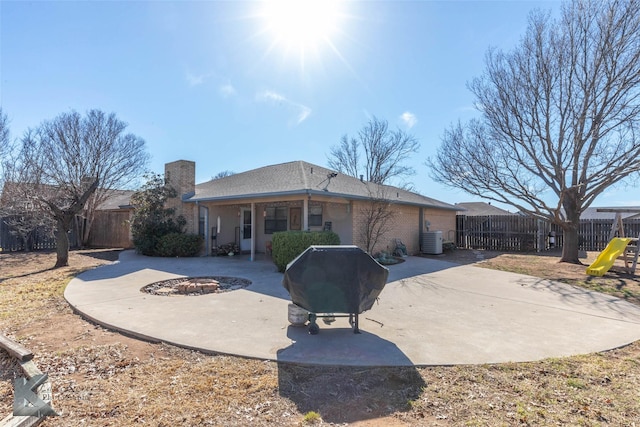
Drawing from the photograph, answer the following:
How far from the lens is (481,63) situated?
13.1 meters

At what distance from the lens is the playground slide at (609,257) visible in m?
9.57

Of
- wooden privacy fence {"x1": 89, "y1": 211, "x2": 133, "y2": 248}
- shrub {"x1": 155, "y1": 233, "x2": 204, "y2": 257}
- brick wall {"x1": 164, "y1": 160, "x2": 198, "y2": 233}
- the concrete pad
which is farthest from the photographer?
wooden privacy fence {"x1": 89, "y1": 211, "x2": 133, "y2": 248}

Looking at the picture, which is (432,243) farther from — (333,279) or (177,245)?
(333,279)

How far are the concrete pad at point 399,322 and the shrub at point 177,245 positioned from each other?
14.7 feet

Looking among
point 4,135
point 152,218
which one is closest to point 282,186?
point 152,218

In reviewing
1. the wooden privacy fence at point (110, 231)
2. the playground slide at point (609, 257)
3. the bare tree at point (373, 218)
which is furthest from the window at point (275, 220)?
the playground slide at point (609, 257)

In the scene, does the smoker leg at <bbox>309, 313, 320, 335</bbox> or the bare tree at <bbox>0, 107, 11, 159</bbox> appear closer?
the smoker leg at <bbox>309, 313, 320, 335</bbox>

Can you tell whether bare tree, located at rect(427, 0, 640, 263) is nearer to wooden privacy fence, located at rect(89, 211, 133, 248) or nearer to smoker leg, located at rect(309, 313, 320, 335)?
smoker leg, located at rect(309, 313, 320, 335)

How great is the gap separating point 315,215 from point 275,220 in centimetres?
221

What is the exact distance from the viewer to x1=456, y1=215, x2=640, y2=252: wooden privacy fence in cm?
1728

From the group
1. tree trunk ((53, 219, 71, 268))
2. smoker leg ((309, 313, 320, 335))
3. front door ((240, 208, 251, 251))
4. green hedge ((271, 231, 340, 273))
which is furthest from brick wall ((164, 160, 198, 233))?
smoker leg ((309, 313, 320, 335))

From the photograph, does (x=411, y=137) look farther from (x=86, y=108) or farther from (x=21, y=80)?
(x=21, y=80)

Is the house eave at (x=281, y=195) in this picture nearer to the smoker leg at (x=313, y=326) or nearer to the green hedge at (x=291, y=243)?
the green hedge at (x=291, y=243)

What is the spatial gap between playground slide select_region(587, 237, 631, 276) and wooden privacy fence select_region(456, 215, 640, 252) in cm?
775
